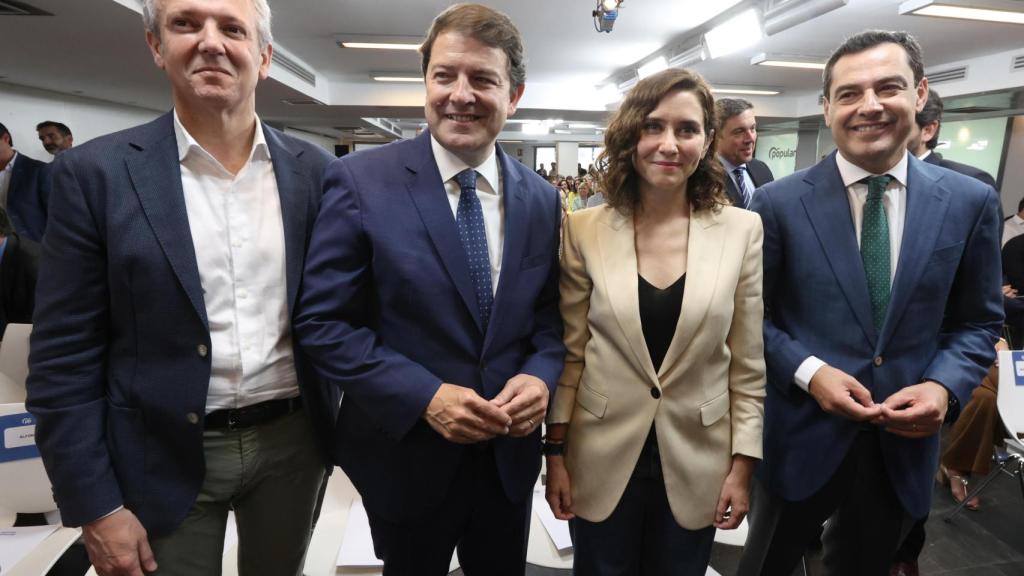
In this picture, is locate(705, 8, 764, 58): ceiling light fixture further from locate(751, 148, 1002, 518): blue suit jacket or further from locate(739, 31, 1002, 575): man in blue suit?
locate(751, 148, 1002, 518): blue suit jacket

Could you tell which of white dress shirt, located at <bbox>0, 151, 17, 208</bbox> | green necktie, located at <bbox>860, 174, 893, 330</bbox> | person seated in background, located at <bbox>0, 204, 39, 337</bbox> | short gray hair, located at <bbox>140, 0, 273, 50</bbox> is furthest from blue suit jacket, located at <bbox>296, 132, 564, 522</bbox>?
white dress shirt, located at <bbox>0, 151, 17, 208</bbox>

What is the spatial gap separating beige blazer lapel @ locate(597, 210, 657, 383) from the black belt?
0.89 m

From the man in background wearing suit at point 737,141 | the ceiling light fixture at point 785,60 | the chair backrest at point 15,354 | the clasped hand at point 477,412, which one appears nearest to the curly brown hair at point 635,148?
the clasped hand at point 477,412

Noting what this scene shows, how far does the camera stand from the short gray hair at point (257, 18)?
47.6 inches

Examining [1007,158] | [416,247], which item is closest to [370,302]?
[416,247]

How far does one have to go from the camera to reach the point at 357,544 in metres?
1.82

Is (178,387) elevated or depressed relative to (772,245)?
depressed

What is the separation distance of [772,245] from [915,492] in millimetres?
818

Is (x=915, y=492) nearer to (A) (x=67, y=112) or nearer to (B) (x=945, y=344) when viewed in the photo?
(B) (x=945, y=344)

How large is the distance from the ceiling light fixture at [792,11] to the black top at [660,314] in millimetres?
4414

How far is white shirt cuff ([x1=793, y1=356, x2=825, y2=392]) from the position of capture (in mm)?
1483

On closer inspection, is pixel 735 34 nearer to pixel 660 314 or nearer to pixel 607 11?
pixel 607 11

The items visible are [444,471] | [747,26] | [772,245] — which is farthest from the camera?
[747,26]

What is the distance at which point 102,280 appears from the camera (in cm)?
118
